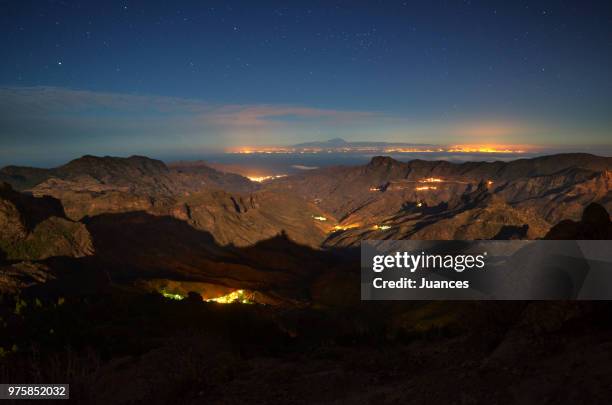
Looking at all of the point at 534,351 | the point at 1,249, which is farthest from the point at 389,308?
the point at 1,249

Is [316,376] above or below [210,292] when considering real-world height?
above

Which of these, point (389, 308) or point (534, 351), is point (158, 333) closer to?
point (534, 351)

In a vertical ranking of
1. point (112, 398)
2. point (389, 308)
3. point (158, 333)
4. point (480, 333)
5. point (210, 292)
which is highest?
point (480, 333)

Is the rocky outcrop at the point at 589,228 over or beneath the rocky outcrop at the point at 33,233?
over

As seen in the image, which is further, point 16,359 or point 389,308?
point 389,308

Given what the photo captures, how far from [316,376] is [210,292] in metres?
84.4

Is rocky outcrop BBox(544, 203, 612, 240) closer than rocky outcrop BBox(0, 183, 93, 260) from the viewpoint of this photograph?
Yes

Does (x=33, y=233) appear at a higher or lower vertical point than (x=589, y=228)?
lower

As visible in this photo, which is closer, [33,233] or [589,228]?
[589,228]

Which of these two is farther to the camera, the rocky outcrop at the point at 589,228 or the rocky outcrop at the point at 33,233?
the rocky outcrop at the point at 33,233

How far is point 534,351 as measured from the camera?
11531mm

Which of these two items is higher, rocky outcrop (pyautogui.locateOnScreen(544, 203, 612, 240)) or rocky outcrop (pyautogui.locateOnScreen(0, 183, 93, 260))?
rocky outcrop (pyautogui.locateOnScreen(544, 203, 612, 240))

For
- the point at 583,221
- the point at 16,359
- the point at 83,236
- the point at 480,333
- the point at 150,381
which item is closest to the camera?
the point at 150,381

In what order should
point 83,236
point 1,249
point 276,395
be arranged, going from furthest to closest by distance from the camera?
point 83,236
point 1,249
point 276,395
